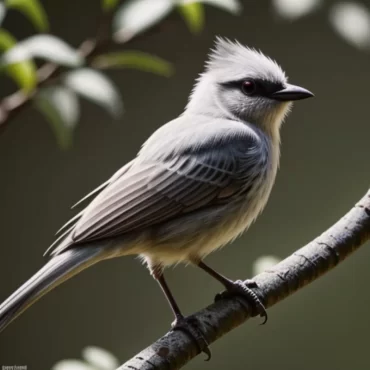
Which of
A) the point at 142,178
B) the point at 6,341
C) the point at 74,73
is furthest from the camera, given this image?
the point at 6,341

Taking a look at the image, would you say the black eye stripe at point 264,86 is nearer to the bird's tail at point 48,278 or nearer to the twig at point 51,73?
the twig at point 51,73

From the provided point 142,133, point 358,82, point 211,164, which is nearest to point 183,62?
point 142,133

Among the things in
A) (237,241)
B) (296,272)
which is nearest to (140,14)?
(296,272)

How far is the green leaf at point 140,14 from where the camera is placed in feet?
4.87

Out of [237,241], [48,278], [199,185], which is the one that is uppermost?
[199,185]

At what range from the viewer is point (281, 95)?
1.99m

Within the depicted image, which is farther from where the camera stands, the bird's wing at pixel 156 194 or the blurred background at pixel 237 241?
the blurred background at pixel 237 241

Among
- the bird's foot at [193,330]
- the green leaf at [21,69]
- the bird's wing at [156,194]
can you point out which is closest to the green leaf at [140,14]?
the green leaf at [21,69]

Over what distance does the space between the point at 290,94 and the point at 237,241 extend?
174 cm

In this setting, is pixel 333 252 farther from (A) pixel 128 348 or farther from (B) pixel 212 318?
(A) pixel 128 348

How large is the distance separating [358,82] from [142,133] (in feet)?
3.64

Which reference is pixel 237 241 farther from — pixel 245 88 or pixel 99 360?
pixel 99 360

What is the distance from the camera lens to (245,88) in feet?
6.77

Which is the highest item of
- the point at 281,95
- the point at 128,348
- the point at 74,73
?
the point at 74,73
